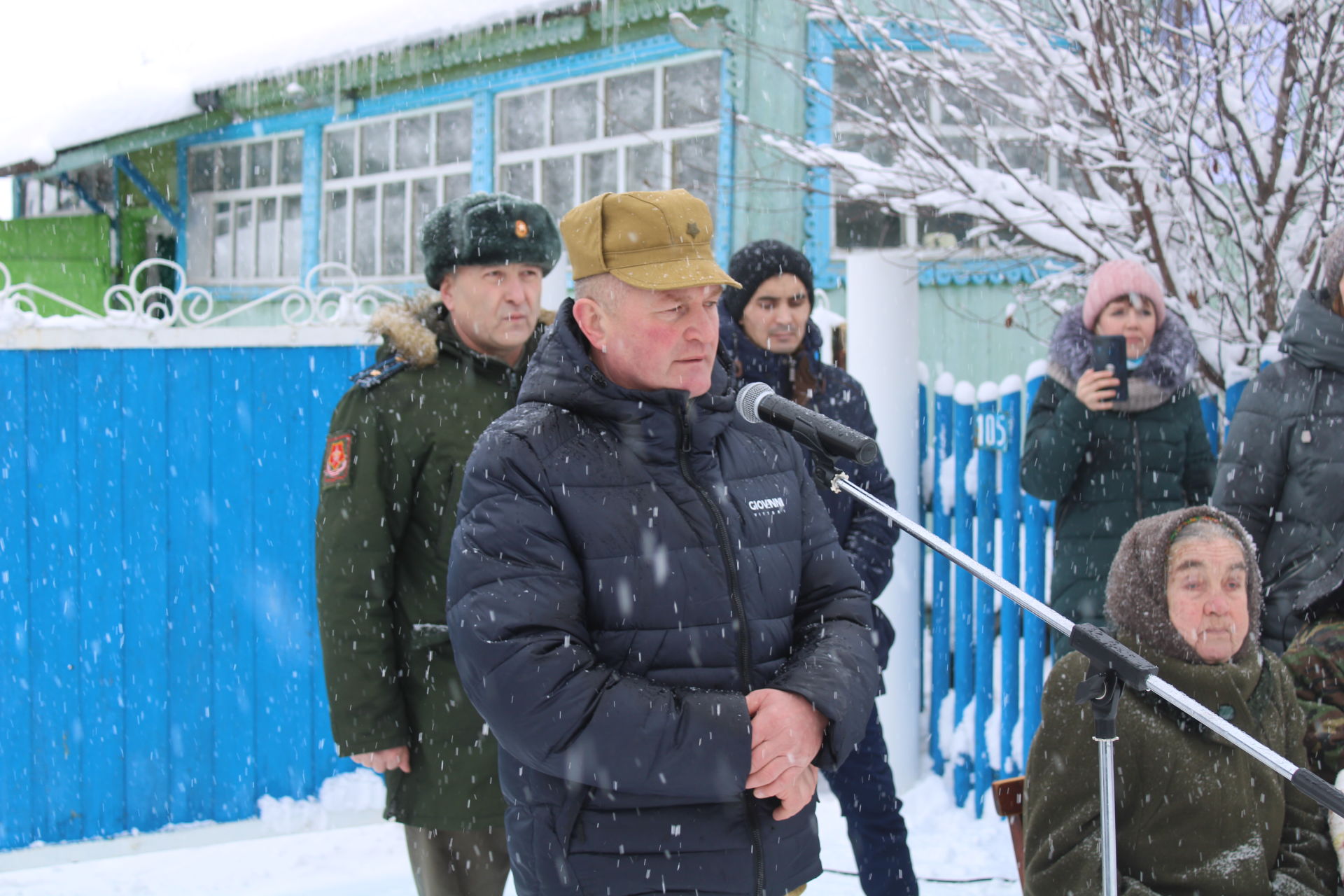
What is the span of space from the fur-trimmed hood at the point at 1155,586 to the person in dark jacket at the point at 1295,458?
19.9 inches

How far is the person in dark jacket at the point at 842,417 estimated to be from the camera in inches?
136

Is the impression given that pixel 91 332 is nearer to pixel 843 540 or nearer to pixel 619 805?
pixel 843 540

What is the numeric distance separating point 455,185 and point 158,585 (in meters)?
8.35

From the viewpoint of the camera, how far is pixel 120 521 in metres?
4.33

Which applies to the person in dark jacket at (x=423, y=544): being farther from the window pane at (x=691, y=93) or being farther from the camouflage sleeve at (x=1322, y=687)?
the window pane at (x=691, y=93)

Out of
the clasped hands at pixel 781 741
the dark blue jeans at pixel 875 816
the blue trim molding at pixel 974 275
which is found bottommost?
the dark blue jeans at pixel 875 816

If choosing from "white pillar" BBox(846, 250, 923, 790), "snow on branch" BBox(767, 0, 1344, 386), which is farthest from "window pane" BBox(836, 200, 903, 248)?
"white pillar" BBox(846, 250, 923, 790)

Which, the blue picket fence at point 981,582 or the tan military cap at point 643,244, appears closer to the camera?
the tan military cap at point 643,244

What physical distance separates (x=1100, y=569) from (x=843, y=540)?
0.93 metres

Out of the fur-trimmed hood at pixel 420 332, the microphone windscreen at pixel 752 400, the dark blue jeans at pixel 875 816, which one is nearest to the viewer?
the microphone windscreen at pixel 752 400

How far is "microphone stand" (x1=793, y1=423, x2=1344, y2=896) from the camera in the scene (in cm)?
161

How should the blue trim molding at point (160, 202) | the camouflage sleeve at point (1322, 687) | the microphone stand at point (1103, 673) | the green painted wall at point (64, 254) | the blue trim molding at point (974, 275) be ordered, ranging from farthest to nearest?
the green painted wall at point (64, 254) → the blue trim molding at point (160, 202) → the blue trim molding at point (974, 275) → the camouflage sleeve at point (1322, 687) → the microphone stand at point (1103, 673)

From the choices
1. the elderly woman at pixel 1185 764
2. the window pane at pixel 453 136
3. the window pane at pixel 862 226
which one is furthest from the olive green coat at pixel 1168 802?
the window pane at pixel 453 136

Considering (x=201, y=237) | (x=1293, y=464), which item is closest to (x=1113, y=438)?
(x=1293, y=464)
